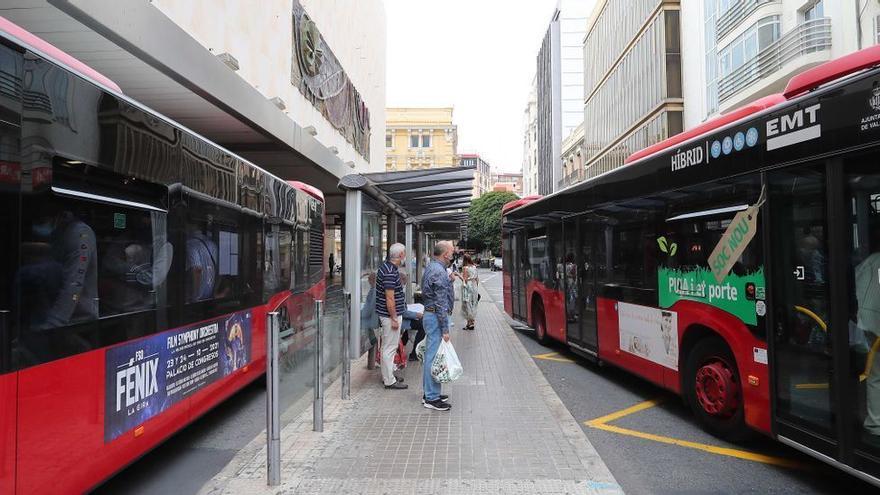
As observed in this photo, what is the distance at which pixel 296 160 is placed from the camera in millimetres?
17453

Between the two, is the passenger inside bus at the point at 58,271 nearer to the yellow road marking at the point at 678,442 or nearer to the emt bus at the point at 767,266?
the yellow road marking at the point at 678,442

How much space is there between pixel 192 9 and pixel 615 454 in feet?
33.2

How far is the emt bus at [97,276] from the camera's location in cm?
275

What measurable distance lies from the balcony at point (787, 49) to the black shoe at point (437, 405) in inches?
684

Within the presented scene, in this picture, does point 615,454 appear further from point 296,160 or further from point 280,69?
point 296,160

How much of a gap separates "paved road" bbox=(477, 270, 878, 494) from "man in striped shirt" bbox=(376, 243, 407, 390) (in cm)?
217

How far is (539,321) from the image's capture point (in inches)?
440

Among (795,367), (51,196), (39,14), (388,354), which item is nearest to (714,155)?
(795,367)

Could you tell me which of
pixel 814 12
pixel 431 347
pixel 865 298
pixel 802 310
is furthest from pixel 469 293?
pixel 814 12

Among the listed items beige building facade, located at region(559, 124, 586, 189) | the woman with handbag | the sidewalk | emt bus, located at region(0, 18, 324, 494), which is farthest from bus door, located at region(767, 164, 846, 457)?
beige building facade, located at region(559, 124, 586, 189)

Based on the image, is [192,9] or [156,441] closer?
[156,441]

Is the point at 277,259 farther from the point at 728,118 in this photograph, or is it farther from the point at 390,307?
the point at 728,118

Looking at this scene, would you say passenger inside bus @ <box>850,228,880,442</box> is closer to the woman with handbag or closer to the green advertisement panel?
the green advertisement panel

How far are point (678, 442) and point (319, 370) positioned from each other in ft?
11.3
